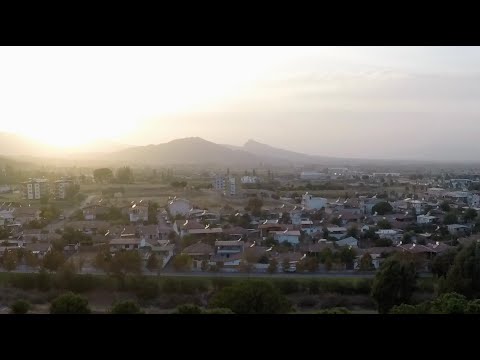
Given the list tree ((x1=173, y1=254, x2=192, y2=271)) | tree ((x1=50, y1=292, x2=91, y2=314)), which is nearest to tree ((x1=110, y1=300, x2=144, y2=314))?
tree ((x1=50, y1=292, x2=91, y2=314))

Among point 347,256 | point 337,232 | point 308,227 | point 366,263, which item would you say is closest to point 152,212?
point 308,227

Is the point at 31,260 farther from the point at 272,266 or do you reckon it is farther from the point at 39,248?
the point at 272,266

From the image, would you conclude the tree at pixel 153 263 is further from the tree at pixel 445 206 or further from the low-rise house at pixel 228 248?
the tree at pixel 445 206

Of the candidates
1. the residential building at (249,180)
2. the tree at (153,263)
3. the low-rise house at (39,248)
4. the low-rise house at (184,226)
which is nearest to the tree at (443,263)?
the residential building at (249,180)

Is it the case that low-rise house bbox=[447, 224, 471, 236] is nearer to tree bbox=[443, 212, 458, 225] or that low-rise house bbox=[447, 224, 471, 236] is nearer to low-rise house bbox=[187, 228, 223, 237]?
tree bbox=[443, 212, 458, 225]
